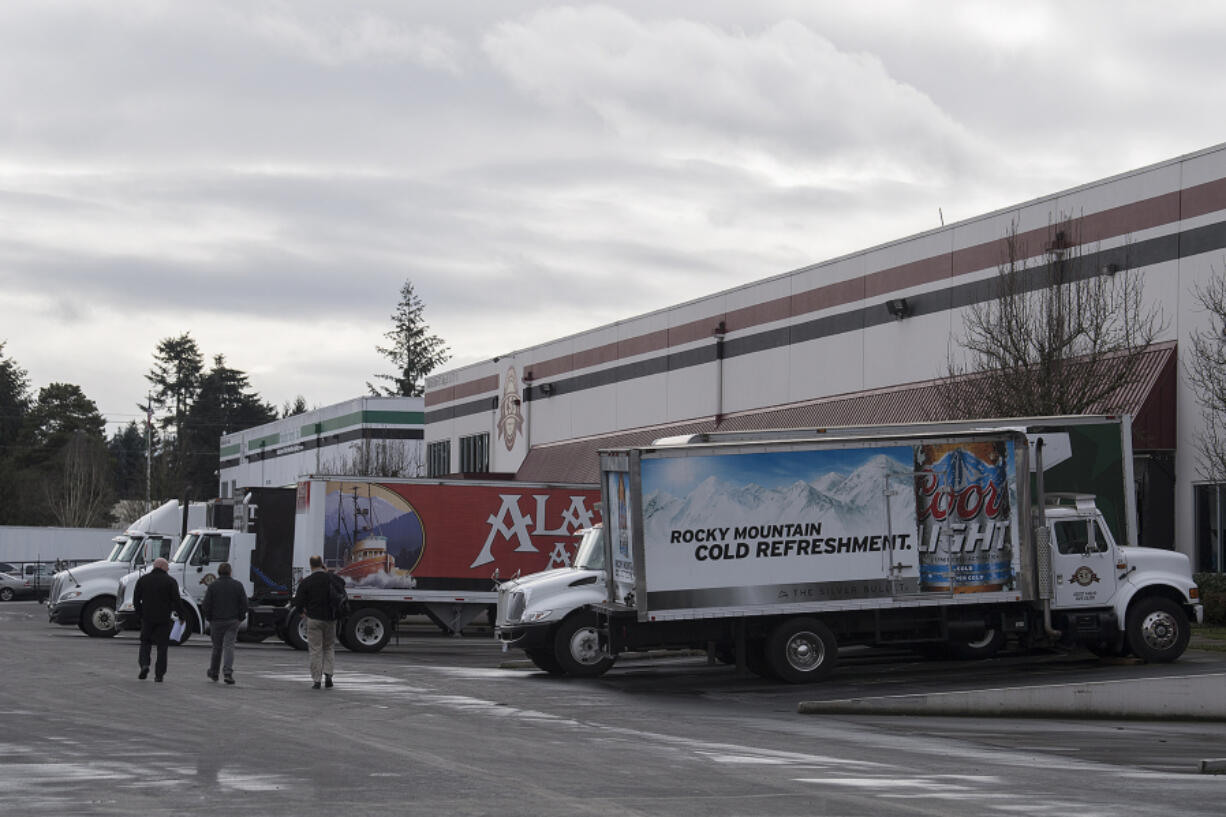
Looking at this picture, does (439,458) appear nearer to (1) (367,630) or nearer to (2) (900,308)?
(2) (900,308)

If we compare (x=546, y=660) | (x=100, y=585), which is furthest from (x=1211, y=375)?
(x=100, y=585)

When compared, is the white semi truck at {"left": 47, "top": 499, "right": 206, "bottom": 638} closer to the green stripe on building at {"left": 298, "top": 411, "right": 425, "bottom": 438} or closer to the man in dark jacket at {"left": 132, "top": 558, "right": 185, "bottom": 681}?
the man in dark jacket at {"left": 132, "top": 558, "right": 185, "bottom": 681}

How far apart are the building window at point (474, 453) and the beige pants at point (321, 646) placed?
4660cm

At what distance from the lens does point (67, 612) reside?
3538 centimetres

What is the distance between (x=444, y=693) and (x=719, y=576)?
3944 mm

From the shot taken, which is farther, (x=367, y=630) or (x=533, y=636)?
(x=367, y=630)

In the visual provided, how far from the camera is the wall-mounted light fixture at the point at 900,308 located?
40281 mm

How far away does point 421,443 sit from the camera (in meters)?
89.6

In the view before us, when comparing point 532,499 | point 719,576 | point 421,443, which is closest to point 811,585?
point 719,576

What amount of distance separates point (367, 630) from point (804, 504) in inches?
464

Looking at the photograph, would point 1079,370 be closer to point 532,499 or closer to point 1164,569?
point 1164,569

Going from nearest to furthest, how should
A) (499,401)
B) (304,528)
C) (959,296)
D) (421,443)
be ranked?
(304,528) → (959,296) → (499,401) → (421,443)

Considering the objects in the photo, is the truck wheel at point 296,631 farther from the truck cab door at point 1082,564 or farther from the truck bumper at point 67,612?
the truck cab door at point 1082,564

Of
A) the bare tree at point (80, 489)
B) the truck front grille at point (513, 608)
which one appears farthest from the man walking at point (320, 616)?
the bare tree at point (80, 489)
